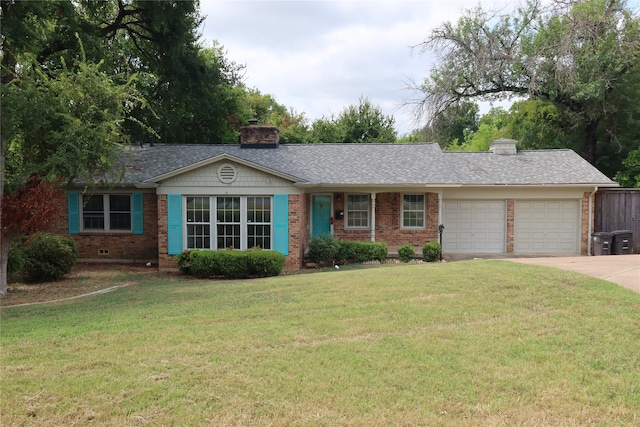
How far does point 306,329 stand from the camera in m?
6.71

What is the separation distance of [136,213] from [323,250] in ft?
21.9

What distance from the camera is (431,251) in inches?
635

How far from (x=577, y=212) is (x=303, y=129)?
77.4 feet

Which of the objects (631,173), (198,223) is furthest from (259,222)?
(631,173)

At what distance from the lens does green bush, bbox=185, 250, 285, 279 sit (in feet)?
44.8

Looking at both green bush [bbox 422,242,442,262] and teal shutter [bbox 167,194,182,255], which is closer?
teal shutter [bbox 167,194,182,255]

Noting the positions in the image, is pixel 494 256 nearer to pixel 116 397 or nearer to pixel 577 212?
pixel 577 212

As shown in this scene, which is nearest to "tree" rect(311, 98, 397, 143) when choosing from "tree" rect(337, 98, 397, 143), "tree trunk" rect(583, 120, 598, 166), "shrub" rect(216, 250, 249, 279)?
"tree" rect(337, 98, 397, 143)

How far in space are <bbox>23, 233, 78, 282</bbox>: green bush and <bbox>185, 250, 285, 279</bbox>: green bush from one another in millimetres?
3346

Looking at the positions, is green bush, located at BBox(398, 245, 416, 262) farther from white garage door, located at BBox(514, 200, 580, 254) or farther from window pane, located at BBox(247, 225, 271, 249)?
white garage door, located at BBox(514, 200, 580, 254)

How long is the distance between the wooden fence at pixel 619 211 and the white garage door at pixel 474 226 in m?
3.61

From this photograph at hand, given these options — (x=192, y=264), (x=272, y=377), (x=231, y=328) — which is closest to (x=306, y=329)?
(x=231, y=328)

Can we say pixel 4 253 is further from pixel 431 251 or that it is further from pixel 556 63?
pixel 556 63

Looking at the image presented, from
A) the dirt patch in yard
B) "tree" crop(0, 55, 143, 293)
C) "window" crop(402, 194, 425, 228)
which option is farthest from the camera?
"window" crop(402, 194, 425, 228)
